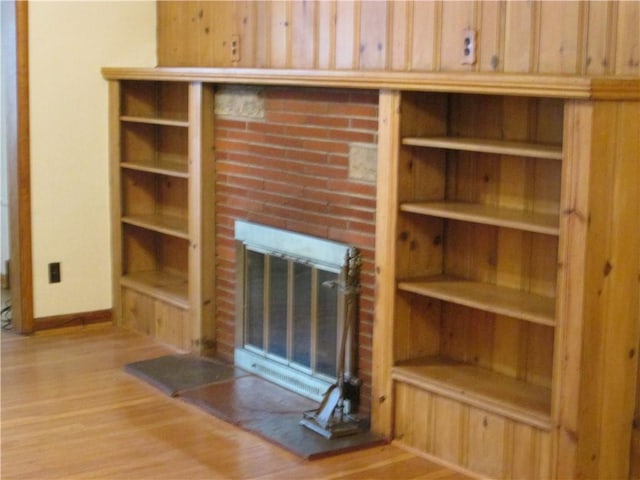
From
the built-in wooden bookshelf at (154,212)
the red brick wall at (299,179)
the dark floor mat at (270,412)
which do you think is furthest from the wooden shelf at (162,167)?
the dark floor mat at (270,412)

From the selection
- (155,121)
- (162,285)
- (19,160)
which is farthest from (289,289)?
(19,160)

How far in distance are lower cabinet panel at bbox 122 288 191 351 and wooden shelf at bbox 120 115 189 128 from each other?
2.96 feet

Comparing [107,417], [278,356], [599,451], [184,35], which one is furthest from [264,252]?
[599,451]

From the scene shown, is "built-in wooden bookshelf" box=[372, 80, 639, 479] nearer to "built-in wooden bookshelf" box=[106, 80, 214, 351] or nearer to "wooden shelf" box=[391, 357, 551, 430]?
"wooden shelf" box=[391, 357, 551, 430]

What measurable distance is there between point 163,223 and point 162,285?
327mm

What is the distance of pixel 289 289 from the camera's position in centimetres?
444

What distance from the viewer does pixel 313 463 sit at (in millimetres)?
3686

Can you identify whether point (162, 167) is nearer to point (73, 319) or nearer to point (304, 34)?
point (73, 319)

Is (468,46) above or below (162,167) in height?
above

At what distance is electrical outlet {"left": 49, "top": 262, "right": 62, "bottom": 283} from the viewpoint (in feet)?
17.8

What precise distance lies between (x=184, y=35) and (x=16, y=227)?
1310 millimetres

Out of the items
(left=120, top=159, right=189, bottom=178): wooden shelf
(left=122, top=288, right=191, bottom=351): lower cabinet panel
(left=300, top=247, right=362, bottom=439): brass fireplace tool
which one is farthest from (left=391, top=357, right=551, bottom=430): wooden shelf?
(left=120, top=159, right=189, bottom=178): wooden shelf

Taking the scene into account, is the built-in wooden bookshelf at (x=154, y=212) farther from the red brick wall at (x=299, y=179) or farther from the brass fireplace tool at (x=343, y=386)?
the brass fireplace tool at (x=343, y=386)

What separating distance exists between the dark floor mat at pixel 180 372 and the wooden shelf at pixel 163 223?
625 mm
